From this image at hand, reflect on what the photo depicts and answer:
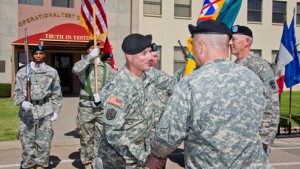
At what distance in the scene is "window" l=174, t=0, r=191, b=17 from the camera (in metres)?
22.6

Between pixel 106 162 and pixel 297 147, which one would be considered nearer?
pixel 106 162

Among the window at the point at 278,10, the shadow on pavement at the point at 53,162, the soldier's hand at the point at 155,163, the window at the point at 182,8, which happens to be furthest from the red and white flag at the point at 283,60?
the window at the point at 278,10

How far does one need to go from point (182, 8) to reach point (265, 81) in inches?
766

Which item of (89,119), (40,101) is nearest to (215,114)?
(89,119)

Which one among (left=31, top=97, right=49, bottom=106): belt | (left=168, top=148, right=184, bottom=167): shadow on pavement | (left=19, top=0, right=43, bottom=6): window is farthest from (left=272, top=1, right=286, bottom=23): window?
Result: (left=31, top=97, right=49, bottom=106): belt

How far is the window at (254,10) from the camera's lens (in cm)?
2452

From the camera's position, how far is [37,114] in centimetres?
536

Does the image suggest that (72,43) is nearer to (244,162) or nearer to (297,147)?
(297,147)

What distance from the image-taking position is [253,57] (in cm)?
414

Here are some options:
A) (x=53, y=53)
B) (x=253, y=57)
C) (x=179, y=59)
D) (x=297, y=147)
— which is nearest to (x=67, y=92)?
(x=53, y=53)

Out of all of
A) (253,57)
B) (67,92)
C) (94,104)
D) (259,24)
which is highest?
(259,24)

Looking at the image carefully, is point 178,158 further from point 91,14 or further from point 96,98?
point 91,14

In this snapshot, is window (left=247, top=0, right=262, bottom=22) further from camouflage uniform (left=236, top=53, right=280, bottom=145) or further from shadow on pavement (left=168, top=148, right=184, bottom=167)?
camouflage uniform (left=236, top=53, right=280, bottom=145)

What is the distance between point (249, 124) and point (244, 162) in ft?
0.84
